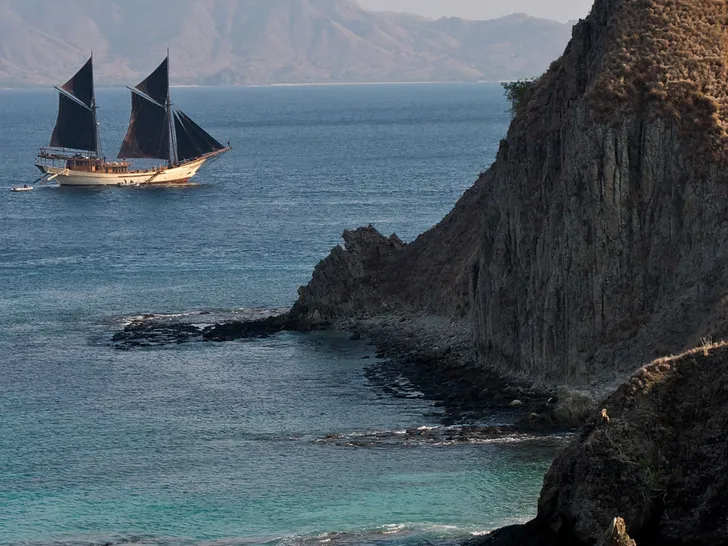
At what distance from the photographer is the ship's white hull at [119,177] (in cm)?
17262

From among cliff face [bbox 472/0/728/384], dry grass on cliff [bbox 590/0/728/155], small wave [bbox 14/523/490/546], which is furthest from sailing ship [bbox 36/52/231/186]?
small wave [bbox 14/523/490/546]

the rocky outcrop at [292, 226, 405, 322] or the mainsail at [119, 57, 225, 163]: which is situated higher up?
the mainsail at [119, 57, 225, 163]

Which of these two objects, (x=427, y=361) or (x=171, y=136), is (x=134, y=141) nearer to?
(x=171, y=136)

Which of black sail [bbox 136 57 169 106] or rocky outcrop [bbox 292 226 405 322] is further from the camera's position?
black sail [bbox 136 57 169 106]

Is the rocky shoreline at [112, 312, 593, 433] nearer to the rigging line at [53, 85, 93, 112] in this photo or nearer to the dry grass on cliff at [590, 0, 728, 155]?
the dry grass on cliff at [590, 0, 728, 155]

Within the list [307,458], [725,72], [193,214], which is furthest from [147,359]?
[193,214]

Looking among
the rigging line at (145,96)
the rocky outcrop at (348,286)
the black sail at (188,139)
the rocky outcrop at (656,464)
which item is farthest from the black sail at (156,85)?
the rocky outcrop at (656,464)

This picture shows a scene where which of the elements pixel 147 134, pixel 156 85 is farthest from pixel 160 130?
pixel 156 85

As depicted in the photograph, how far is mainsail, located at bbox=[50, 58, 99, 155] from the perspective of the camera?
17725 cm

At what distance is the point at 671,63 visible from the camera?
193 feet

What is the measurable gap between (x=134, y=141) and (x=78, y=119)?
7952 mm

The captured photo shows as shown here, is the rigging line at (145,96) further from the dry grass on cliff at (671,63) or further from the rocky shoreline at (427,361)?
the dry grass on cliff at (671,63)

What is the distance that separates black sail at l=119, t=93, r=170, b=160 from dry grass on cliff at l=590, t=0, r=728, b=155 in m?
123

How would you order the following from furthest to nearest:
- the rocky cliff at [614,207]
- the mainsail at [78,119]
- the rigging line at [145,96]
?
the mainsail at [78,119] → the rigging line at [145,96] → the rocky cliff at [614,207]
